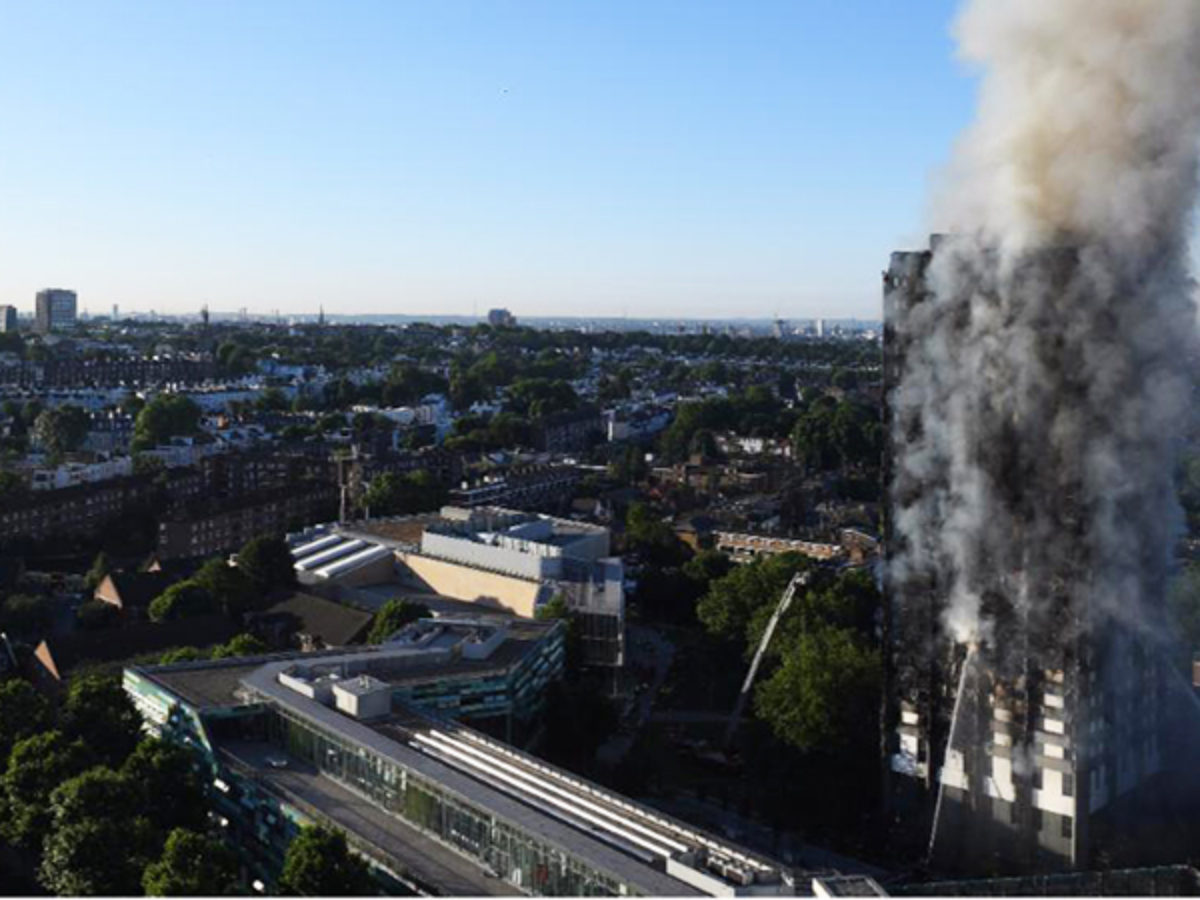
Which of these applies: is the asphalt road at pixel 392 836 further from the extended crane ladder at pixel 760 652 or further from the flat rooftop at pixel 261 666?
the extended crane ladder at pixel 760 652

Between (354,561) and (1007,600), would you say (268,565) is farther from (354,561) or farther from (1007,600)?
(1007,600)

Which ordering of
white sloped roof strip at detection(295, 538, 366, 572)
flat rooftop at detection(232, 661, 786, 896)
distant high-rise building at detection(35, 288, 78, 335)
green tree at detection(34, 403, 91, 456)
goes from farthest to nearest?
distant high-rise building at detection(35, 288, 78, 335) < green tree at detection(34, 403, 91, 456) < white sloped roof strip at detection(295, 538, 366, 572) < flat rooftop at detection(232, 661, 786, 896)

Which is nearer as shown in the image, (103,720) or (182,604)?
(103,720)

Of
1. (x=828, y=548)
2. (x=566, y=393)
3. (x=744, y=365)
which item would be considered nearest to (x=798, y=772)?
(x=828, y=548)

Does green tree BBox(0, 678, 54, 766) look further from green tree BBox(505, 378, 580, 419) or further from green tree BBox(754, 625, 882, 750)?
green tree BBox(505, 378, 580, 419)

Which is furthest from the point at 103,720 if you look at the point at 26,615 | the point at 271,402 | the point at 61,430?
the point at 271,402

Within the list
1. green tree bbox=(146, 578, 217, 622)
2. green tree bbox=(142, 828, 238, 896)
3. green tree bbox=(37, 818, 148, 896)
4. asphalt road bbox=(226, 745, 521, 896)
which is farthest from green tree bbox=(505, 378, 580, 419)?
green tree bbox=(142, 828, 238, 896)

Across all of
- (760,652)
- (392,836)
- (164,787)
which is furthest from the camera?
(760,652)

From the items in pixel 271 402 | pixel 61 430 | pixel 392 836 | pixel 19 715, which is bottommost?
pixel 392 836
